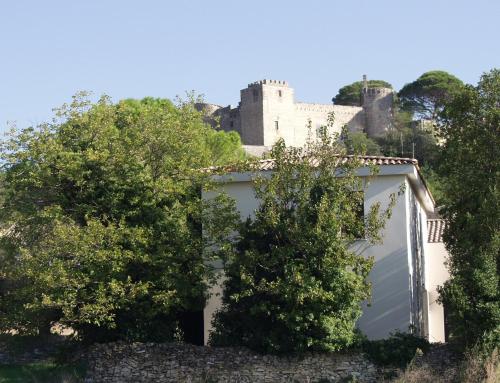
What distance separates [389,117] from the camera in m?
84.4

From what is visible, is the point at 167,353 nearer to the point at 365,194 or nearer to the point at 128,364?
the point at 128,364

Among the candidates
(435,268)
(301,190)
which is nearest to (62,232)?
(301,190)

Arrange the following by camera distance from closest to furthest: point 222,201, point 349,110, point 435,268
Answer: point 222,201 < point 435,268 < point 349,110

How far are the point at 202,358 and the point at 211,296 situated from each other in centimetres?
237

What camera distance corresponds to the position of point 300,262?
18.1m

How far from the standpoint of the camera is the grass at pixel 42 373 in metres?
19.3

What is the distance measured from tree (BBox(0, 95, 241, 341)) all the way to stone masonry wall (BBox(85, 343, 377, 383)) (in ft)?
2.53

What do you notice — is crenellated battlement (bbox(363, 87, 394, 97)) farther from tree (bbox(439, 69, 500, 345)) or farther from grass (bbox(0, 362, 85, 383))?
grass (bbox(0, 362, 85, 383))

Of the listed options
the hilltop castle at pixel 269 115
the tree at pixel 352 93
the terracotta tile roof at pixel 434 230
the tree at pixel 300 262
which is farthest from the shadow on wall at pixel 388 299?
the tree at pixel 352 93

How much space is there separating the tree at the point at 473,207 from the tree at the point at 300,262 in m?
1.97

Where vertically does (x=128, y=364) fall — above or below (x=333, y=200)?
below

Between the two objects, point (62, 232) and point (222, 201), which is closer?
point (62, 232)

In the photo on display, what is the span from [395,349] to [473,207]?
3920mm

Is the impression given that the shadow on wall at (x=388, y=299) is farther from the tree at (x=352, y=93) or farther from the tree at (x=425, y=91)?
the tree at (x=352, y=93)
